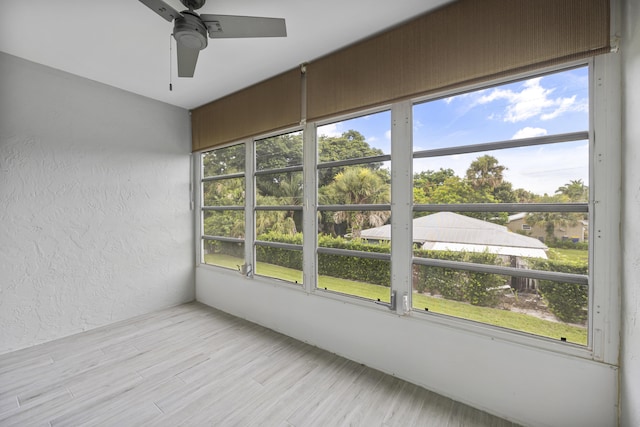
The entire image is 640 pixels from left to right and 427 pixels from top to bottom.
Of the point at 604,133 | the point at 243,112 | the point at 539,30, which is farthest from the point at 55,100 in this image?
the point at 604,133

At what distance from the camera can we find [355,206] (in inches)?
101

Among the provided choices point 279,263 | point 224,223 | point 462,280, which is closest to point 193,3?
point 279,263

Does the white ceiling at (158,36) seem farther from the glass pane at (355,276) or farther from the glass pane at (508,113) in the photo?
the glass pane at (355,276)

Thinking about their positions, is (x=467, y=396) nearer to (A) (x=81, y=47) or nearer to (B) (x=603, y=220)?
(B) (x=603, y=220)

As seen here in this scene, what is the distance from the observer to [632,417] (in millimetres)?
1370

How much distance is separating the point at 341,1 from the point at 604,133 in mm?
1911

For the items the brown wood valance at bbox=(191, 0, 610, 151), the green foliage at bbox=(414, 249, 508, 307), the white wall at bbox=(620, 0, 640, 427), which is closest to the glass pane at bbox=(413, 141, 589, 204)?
the white wall at bbox=(620, 0, 640, 427)

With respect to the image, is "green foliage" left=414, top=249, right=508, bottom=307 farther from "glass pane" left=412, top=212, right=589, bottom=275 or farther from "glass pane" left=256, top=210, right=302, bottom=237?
"glass pane" left=256, top=210, right=302, bottom=237

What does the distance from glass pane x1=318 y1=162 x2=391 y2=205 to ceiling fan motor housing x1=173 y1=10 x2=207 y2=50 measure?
5.07 feet

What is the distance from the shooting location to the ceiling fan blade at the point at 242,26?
1.62m

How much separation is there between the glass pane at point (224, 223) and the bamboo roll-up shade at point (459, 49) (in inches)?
75.7

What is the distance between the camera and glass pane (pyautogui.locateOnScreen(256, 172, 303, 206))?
3.04 m

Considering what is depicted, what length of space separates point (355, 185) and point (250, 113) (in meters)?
1.68

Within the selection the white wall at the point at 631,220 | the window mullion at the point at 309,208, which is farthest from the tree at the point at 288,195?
the white wall at the point at 631,220
